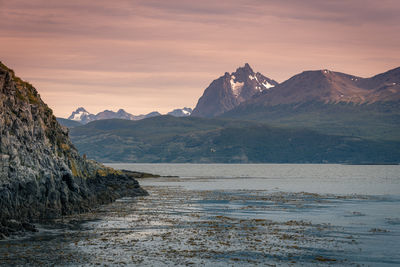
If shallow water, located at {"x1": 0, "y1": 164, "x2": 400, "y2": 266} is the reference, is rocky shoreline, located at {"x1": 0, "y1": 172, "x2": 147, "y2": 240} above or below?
above

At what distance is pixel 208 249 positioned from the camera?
40781 millimetres

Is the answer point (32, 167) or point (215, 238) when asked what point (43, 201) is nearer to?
point (32, 167)

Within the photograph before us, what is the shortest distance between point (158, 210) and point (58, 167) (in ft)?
46.2

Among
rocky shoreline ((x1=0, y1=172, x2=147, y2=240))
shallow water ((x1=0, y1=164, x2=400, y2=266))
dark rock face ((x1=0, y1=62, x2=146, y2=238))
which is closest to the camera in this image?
shallow water ((x1=0, y1=164, x2=400, y2=266))

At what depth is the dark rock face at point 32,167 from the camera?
50844mm

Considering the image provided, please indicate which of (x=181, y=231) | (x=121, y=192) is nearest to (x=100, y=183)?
(x=121, y=192)

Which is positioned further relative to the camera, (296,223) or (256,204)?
(256,204)

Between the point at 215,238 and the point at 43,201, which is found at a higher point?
the point at 43,201

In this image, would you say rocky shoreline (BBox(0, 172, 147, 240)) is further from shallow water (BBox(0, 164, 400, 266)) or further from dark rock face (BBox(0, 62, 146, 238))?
shallow water (BBox(0, 164, 400, 266))

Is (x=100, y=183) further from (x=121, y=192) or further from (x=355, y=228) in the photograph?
(x=355, y=228)

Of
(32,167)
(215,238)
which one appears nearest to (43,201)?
(32,167)

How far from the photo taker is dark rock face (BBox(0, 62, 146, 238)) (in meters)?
50.8

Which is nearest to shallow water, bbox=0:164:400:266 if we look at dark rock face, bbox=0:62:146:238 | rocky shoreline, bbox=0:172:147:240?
rocky shoreline, bbox=0:172:147:240

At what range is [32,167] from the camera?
57438mm
